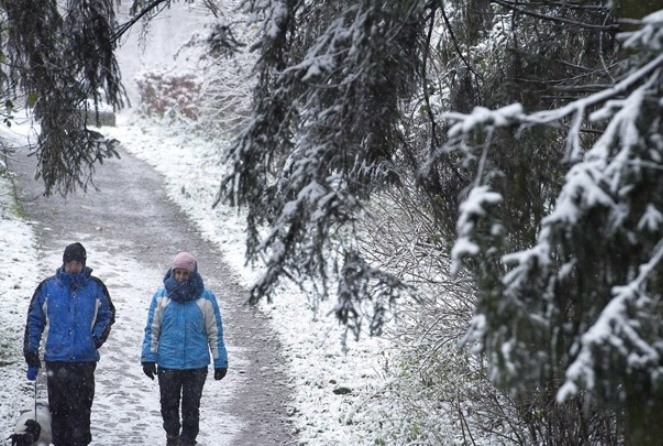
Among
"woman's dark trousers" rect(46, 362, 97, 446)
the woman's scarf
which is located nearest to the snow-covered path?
"woman's dark trousers" rect(46, 362, 97, 446)

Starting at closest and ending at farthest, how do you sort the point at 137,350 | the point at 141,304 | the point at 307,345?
1. the point at 137,350
2. the point at 307,345
3. the point at 141,304

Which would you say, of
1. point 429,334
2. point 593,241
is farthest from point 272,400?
point 593,241

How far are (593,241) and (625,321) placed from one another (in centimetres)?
Answer: 31

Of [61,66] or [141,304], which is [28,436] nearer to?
[61,66]

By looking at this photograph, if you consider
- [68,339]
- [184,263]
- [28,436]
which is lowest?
[28,436]

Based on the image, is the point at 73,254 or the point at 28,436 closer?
the point at 28,436

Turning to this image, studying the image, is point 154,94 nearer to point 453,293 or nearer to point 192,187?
point 192,187

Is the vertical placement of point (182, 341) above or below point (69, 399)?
above

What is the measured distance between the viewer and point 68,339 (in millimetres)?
6121

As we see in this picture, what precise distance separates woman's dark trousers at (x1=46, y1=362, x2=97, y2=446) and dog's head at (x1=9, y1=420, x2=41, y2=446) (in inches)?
9.3

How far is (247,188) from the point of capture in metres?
4.52

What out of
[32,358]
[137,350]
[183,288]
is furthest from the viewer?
[137,350]

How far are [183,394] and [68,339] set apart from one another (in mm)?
1063

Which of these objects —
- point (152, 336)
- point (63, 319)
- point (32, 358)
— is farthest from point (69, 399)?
point (152, 336)
